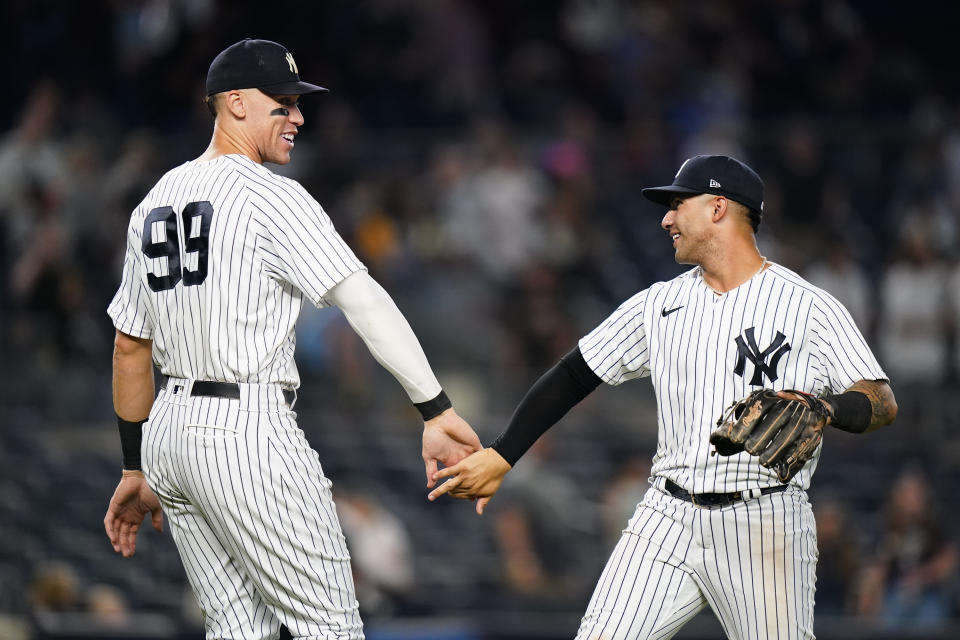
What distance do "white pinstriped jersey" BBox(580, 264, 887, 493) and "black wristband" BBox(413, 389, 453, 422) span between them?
668 millimetres

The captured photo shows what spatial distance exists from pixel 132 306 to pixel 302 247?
680mm

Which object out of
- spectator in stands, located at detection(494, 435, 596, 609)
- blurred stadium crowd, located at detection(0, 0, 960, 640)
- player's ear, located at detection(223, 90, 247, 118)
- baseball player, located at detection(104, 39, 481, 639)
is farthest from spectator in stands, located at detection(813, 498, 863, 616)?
player's ear, located at detection(223, 90, 247, 118)

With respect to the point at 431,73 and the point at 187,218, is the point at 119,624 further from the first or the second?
the point at 431,73

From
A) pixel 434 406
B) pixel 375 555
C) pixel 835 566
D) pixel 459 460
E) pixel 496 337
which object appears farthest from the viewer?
pixel 496 337

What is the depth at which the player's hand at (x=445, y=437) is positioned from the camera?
4.00m

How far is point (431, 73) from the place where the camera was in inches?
479

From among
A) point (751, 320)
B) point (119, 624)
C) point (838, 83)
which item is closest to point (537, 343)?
point (119, 624)

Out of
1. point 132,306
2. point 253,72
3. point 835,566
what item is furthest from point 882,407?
point 835,566

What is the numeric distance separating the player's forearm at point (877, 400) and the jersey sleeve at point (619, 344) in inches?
27.5

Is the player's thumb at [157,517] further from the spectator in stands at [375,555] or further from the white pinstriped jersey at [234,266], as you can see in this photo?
the spectator in stands at [375,555]

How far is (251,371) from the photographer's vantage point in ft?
12.7

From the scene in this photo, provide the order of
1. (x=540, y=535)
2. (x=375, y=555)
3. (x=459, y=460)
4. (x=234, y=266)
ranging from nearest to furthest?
(x=234, y=266) → (x=459, y=460) → (x=375, y=555) → (x=540, y=535)

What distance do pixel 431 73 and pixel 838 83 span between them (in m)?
3.56

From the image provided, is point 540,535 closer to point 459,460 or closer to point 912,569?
point 912,569
